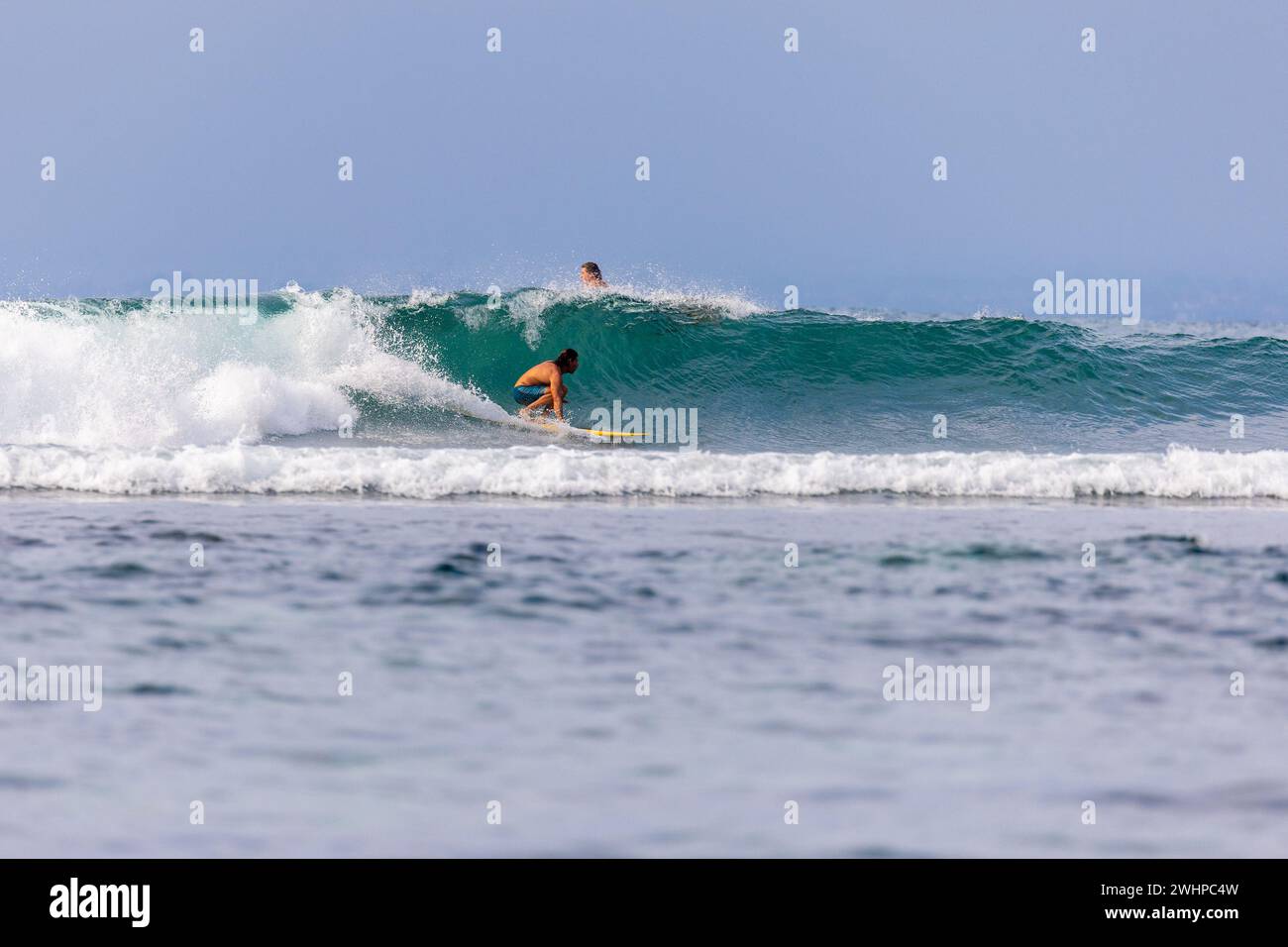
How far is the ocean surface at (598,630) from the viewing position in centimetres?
426

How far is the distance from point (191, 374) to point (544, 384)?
4854 mm

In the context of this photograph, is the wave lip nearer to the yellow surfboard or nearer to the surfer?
the yellow surfboard

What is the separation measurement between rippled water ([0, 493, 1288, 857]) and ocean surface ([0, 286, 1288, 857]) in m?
0.02

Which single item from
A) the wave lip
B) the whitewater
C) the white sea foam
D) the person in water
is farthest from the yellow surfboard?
the wave lip

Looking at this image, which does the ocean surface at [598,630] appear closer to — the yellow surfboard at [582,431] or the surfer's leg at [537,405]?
the yellow surfboard at [582,431]

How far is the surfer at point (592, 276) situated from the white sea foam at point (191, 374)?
11.9 ft

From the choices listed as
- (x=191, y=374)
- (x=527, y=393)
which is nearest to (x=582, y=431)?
(x=527, y=393)

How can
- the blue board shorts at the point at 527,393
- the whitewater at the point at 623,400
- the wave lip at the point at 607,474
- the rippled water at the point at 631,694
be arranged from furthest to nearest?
the blue board shorts at the point at 527,393
the whitewater at the point at 623,400
the wave lip at the point at 607,474
the rippled water at the point at 631,694

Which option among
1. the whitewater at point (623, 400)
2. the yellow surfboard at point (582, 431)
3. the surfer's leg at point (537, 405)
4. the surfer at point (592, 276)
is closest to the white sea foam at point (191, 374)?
the whitewater at point (623, 400)

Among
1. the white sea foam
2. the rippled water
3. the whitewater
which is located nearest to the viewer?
the rippled water

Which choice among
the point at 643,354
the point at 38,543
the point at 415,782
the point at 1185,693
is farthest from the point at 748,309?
the point at 415,782

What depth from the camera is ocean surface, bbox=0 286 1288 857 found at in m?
4.26
